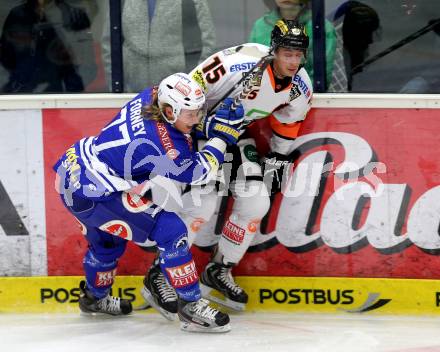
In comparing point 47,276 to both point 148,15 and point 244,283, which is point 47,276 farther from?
point 148,15

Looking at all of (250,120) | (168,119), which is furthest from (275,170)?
(168,119)

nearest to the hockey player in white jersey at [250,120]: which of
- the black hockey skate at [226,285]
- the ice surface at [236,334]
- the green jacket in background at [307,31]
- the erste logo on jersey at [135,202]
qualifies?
the black hockey skate at [226,285]

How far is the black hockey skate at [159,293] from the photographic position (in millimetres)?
5098

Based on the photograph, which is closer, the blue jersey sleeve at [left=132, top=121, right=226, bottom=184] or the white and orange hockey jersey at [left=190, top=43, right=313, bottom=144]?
the blue jersey sleeve at [left=132, top=121, right=226, bottom=184]

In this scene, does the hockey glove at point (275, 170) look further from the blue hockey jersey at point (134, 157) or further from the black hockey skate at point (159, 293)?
the black hockey skate at point (159, 293)

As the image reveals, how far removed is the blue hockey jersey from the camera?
4652 millimetres

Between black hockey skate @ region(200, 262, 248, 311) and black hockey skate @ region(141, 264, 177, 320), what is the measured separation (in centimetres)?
23

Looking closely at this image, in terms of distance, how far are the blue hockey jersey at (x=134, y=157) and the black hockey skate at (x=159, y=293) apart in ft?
2.00

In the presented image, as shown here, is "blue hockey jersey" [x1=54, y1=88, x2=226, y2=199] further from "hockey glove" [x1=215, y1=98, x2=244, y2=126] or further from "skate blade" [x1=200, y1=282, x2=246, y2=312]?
"skate blade" [x1=200, y1=282, x2=246, y2=312]

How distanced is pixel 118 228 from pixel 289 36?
124 centimetres

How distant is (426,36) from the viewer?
5043 millimetres

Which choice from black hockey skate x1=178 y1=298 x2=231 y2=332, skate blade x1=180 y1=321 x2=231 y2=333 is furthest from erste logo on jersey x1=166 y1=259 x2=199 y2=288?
skate blade x1=180 y1=321 x2=231 y2=333

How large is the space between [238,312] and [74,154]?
1.21 m

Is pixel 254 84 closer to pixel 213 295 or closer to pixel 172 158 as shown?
pixel 172 158
